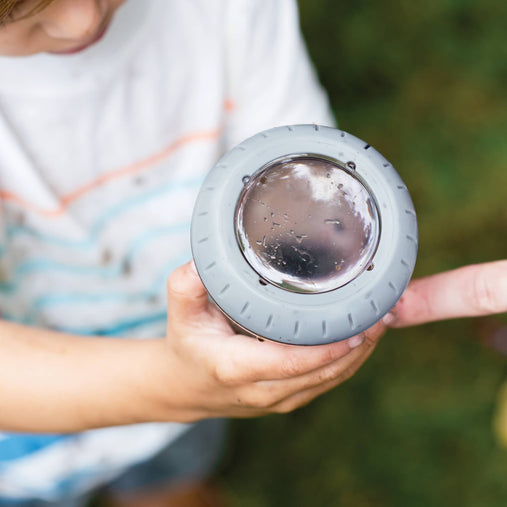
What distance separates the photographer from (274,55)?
0.69 m

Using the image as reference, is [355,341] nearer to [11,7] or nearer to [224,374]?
[224,374]

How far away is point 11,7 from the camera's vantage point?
448 millimetres

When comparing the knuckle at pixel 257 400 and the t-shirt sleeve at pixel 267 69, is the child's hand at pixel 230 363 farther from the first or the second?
the t-shirt sleeve at pixel 267 69

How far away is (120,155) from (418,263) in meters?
0.72

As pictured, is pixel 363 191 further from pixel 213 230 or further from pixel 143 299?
pixel 143 299

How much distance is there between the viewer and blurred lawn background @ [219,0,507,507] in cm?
116

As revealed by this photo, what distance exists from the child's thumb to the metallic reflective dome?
0.08m

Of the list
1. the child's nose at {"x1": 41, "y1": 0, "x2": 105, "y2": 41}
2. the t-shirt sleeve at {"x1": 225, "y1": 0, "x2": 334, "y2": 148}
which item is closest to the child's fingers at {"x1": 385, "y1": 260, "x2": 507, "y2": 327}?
the t-shirt sleeve at {"x1": 225, "y1": 0, "x2": 334, "y2": 148}

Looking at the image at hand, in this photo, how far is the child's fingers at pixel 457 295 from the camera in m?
0.58

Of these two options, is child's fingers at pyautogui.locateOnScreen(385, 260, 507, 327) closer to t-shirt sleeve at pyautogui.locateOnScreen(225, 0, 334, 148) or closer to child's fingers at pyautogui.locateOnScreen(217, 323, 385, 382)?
child's fingers at pyautogui.locateOnScreen(217, 323, 385, 382)

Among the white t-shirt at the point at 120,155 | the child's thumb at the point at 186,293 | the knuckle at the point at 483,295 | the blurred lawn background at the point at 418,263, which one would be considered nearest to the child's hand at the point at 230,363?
the child's thumb at the point at 186,293

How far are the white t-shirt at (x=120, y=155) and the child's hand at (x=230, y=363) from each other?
212 millimetres

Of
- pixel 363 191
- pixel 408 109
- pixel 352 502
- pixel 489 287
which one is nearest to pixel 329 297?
pixel 363 191

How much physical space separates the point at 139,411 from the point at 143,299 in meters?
0.20
